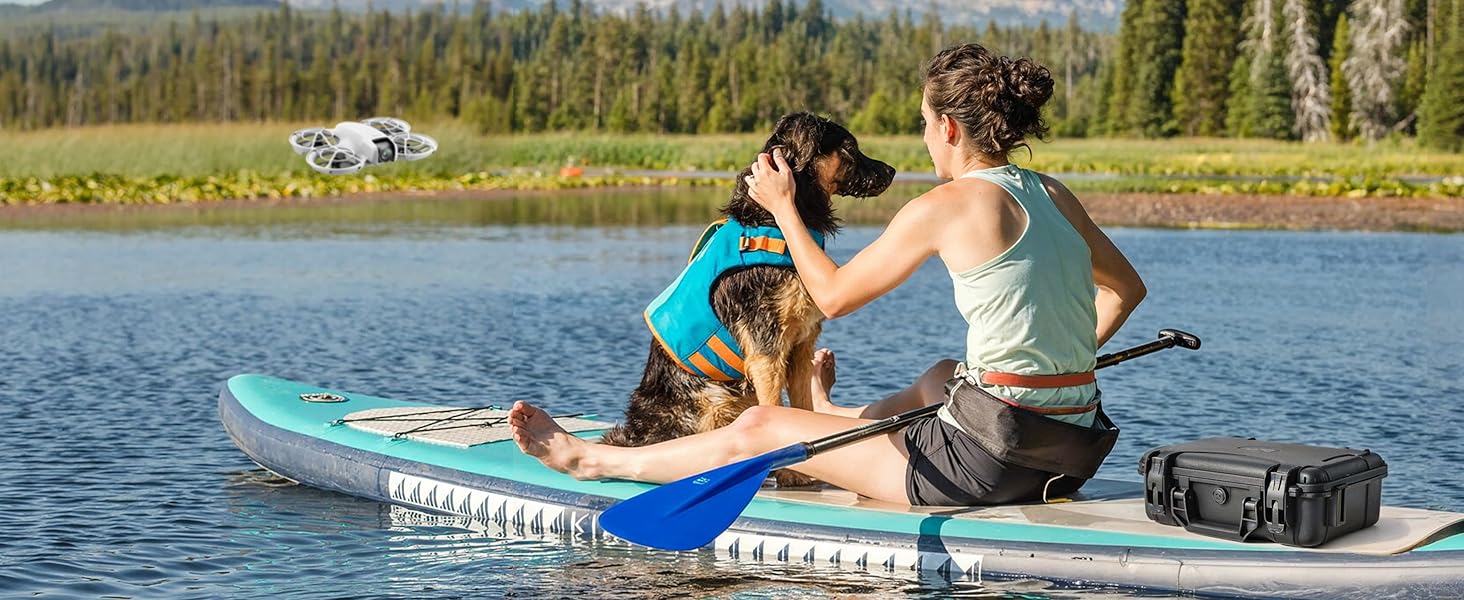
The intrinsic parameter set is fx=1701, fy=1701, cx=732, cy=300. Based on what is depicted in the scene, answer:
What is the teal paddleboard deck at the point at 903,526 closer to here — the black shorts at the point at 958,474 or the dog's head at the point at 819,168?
the black shorts at the point at 958,474

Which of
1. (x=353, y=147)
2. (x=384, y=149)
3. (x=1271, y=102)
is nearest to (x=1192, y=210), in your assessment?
(x=384, y=149)

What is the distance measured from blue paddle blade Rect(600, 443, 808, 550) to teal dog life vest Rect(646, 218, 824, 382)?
1.26 feet

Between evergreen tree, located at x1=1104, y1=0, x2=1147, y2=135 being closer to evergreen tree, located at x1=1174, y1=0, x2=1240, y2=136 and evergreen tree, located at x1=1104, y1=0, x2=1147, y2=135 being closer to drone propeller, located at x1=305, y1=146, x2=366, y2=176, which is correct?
evergreen tree, located at x1=1174, y1=0, x2=1240, y2=136

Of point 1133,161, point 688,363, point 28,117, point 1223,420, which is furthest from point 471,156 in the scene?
point 28,117

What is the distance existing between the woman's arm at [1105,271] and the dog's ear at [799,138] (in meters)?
0.72

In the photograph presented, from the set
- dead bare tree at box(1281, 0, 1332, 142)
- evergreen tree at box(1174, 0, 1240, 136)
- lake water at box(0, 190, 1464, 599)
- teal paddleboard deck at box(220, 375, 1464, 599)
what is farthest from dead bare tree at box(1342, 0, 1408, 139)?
teal paddleboard deck at box(220, 375, 1464, 599)

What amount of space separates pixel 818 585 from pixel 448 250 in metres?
16.5

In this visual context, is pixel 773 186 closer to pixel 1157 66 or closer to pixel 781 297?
pixel 781 297

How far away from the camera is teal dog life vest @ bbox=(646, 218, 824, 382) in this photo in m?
5.48

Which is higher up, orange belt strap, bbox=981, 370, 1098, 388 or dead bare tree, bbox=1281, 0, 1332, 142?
orange belt strap, bbox=981, 370, 1098, 388

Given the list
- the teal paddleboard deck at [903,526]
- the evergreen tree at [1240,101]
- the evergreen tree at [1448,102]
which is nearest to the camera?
the teal paddleboard deck at [903,526]

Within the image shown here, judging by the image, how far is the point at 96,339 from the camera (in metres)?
12.6

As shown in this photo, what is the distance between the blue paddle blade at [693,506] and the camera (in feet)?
17.5

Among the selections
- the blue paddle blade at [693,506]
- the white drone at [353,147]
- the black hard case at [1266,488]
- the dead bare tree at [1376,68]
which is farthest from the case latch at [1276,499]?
the dead bare tree at [1376,68]
